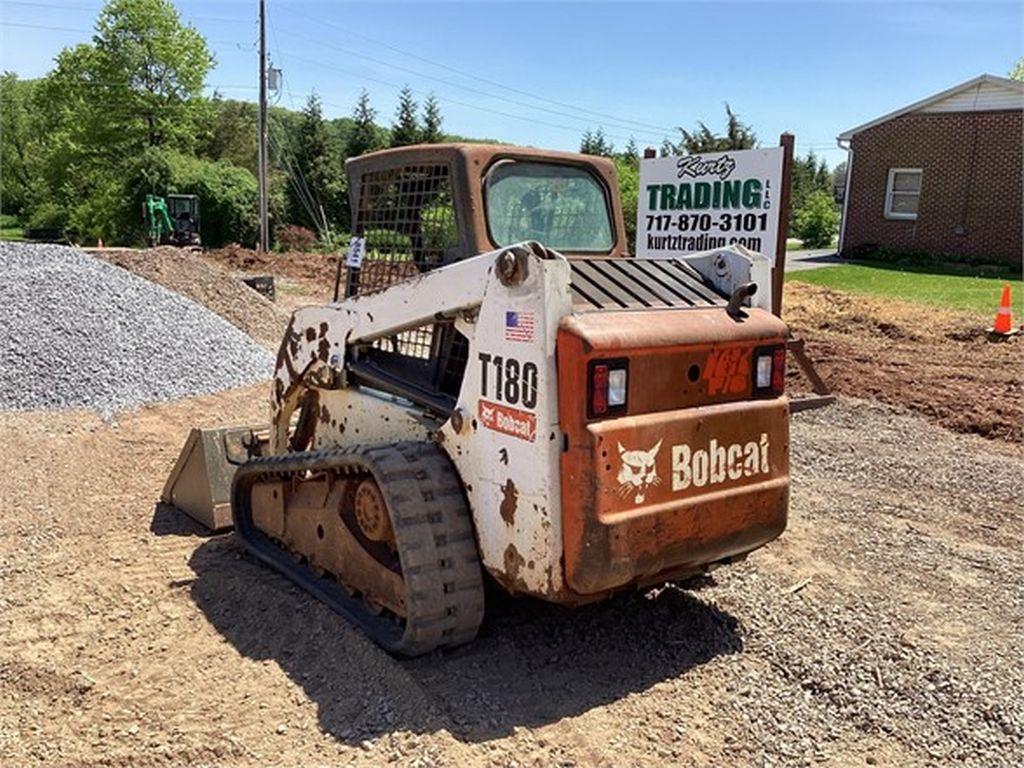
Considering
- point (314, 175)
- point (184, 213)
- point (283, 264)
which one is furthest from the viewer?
point (314, 175)

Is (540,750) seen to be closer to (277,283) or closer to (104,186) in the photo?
(277,283)

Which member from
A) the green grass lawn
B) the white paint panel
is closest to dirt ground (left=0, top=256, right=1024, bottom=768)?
the green grass lawn

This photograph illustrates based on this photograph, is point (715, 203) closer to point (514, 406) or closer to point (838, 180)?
point (514, 406)

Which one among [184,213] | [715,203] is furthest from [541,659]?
[184,213]

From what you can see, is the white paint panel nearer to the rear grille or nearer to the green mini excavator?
the rear grille

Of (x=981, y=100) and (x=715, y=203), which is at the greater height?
(x=981, y=100)

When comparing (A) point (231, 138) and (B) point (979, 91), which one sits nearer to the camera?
(B) point (979, 91)

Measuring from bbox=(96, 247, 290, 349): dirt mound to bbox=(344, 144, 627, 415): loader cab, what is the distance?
8.30m

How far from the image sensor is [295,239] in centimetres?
3503

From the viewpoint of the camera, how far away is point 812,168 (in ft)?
183

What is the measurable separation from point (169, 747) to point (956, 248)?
24.7 meters

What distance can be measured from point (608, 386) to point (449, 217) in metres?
1.28

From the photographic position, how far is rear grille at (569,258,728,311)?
3.54 metres

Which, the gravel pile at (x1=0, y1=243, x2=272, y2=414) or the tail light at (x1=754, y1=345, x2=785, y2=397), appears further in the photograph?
the gravel pile at (x1=0, y1=243, x2=272, y2=414)
